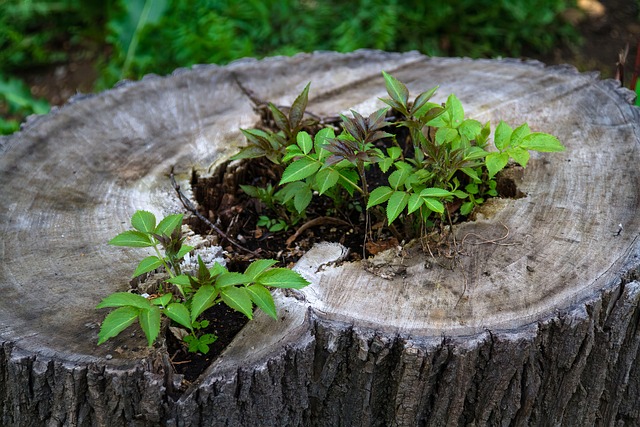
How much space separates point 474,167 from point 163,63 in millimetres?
3073

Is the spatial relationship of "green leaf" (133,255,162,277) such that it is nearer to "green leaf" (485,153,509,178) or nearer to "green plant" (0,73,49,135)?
"green leaf" (485,153,509,178)

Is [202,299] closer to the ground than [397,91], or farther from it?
closer to the ground

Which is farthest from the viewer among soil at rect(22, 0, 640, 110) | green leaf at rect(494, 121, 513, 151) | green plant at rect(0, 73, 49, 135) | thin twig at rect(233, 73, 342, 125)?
soil at rect(22, 0, 640, 110)

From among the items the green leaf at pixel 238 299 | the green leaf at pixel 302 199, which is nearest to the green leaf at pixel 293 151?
the green leaf at pixel 302 199

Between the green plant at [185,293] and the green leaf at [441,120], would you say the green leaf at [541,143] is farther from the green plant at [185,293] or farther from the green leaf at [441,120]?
the green plant at [185,293]

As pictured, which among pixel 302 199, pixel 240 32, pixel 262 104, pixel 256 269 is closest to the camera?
pixel 256 269

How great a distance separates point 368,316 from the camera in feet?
6.11

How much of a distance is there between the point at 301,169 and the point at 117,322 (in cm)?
63

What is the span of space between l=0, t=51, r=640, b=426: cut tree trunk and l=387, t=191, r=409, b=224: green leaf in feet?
0.62

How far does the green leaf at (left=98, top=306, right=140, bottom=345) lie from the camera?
171cm

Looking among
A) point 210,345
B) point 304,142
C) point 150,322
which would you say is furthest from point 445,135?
point 150,322

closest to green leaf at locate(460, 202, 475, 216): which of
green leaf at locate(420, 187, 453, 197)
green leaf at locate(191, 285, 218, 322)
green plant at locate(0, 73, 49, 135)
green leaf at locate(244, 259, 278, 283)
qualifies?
green leaf at locate(420, 187, 453, 197)

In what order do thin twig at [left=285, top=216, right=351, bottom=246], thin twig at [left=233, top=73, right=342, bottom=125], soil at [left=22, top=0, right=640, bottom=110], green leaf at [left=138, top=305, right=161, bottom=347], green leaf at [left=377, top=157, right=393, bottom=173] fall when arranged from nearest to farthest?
1. green leaf at [left=138, top=305, right=161, bottom=347]
2. green leaf at [left=377, top=157, right=393, bottom=173]
3. thin twig at [left=285, top=216, right=351, bottom=246]
4. thin twig at [left=233, top=73, right=342, bottom=125]
5. soil at [left=22, top=0, right=640, bottom=110]

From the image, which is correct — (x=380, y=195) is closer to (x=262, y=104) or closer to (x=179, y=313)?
(x=179, y=313)
